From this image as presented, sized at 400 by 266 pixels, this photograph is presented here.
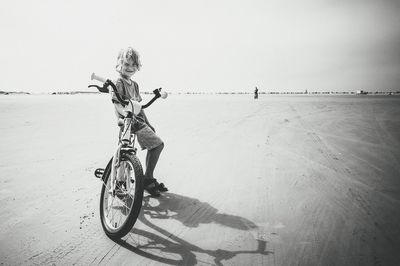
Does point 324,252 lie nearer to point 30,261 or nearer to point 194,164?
point 30,261

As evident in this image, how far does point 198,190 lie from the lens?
4.11 metres

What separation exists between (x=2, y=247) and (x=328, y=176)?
15.7ft

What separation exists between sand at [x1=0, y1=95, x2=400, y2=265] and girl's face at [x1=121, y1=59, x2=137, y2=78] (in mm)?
1842

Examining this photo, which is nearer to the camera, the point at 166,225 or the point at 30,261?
the point at 30,261

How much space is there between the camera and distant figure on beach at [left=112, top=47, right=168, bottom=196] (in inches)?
131

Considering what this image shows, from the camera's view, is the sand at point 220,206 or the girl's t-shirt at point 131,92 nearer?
the sand at point 220,206

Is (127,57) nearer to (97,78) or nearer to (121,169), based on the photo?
(97,78)

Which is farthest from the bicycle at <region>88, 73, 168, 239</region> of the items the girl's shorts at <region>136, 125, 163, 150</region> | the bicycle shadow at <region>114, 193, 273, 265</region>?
the girl's shorts at <region>136, 125, 163, 150</region>

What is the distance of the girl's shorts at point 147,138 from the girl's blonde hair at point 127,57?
855mm

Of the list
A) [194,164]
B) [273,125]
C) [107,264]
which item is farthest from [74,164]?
[273,125]

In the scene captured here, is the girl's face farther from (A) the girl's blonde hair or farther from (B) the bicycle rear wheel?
(B) the bicycle rear wheel

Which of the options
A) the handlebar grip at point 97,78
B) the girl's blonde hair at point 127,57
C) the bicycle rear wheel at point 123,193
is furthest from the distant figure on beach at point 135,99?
the bicycle rear wheel at point 123,193

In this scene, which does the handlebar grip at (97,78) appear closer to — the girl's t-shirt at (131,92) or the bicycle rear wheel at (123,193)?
the girl's t-shirt at (131,92)

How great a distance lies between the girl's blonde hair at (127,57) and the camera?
3.32 metres
